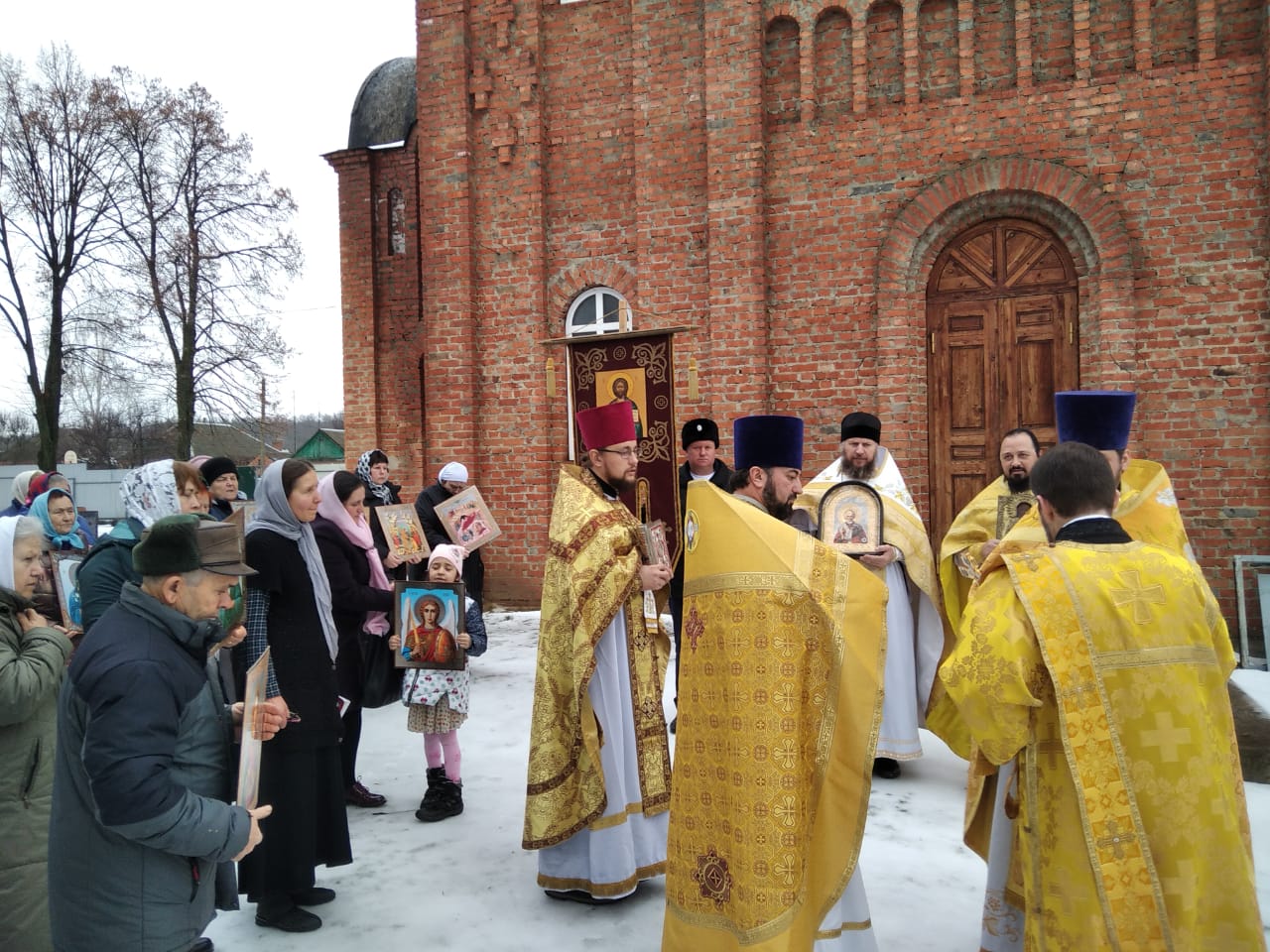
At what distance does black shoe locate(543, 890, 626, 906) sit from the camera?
3906 mm

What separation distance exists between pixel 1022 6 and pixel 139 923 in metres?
9.40

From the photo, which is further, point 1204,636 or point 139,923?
point 1204,636

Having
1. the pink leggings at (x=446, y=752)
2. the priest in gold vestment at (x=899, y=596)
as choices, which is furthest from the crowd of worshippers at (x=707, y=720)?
the priest in gold vestment at (x=899, y=596)

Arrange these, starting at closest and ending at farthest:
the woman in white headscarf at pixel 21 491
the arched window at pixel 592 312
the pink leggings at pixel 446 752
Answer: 1. the pink leggings at pixel 446 752
2. the woman in white headscarf at pixel 21 491
3. the arched window at pixel 592 312

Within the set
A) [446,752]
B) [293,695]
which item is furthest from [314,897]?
[446,752]

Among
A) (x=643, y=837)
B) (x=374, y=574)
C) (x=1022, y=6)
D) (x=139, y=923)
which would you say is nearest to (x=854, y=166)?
(x=1022, y=6)

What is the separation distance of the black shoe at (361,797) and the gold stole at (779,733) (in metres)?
2.68

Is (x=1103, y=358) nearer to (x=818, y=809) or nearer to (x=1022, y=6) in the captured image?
(x=1022, y=6)

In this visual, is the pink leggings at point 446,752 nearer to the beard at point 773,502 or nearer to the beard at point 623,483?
the beard at point 623,483

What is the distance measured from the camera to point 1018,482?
5.07 metres

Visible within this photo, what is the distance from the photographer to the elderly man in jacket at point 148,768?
85.3 inches

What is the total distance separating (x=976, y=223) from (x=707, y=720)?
23.7 ft

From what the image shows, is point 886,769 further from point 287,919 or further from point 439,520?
point 439,520

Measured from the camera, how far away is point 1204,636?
2596 mm
